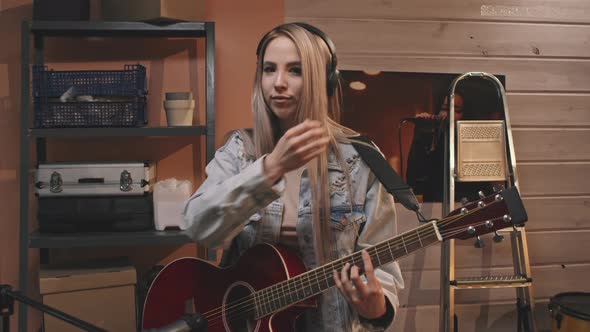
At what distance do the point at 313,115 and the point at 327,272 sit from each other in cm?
37

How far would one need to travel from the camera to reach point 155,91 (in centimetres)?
306

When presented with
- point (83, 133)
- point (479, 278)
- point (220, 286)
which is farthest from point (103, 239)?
point (479, 278)

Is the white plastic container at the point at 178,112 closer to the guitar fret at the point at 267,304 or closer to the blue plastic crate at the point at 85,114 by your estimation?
the blue plastic crate at the point at 85,114

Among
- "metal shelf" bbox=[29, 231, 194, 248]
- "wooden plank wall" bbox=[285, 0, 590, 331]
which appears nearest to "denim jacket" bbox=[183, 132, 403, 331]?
"metal shelf" bbox=[29, 231, 194, 248]

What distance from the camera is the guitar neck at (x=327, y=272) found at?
5.02ft

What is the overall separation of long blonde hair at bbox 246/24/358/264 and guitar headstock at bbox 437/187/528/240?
0.93 feet

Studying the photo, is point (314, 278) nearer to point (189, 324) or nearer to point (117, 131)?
point (189, 324)

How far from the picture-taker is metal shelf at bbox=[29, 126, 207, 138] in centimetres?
269

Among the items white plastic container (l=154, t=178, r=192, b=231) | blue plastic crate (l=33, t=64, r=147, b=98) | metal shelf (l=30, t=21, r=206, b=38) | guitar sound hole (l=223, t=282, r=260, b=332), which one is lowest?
guitar sound hole (l=223, t=282, r=260, b=332)

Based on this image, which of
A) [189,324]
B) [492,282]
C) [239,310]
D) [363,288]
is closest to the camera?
[189,324]

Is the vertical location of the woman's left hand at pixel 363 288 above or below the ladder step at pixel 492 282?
above

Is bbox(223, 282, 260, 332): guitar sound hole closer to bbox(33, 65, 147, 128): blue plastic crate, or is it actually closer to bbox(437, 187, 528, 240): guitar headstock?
bbox(437, 187, 528, 240): guitar headstock

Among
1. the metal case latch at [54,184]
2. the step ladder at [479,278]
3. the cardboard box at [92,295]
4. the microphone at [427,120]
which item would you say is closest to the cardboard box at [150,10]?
the metal case latch at [54,184]

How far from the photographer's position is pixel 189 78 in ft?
10.1
